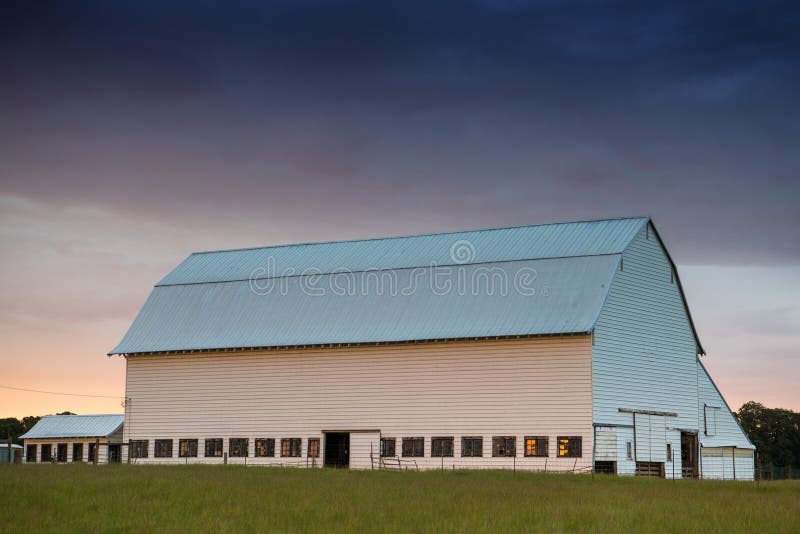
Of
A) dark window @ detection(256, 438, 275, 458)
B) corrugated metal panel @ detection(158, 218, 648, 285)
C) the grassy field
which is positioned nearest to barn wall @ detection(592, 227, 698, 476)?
corrugated metal panel @ detection(158, 218, 648, 285)

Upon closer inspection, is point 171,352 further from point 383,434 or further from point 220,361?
point 383,434

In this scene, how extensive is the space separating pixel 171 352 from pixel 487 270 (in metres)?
18.5

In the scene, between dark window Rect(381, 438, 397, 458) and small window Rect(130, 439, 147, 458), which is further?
small window Rect(130, 439, 147, 458)

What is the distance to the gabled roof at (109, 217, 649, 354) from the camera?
177 feet

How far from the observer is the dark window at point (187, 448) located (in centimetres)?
6044

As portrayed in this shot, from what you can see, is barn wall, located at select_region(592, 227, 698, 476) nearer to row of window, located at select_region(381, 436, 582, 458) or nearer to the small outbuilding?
row of window, located at select_region(381, 436, 582, 458)

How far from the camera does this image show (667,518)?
2812 cm

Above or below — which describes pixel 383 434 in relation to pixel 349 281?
below

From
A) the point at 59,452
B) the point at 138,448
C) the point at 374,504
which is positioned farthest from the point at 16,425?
the point at 374,504

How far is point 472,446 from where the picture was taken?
53.1m

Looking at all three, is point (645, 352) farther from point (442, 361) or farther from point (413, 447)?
point (413, 447)

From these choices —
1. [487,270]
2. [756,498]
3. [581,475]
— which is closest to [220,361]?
[487,270]

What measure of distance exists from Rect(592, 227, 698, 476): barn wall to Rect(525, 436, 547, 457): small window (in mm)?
2724

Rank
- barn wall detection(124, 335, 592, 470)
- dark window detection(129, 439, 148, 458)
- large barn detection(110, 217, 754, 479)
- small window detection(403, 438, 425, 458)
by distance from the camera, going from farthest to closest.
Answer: dark window detection(129, 439, 148, 458) → small window detection(403, 438, 425, 458) → large barn detection(110, 217, 754, 479) → barn wall detection(124, 335, 592, 470)
